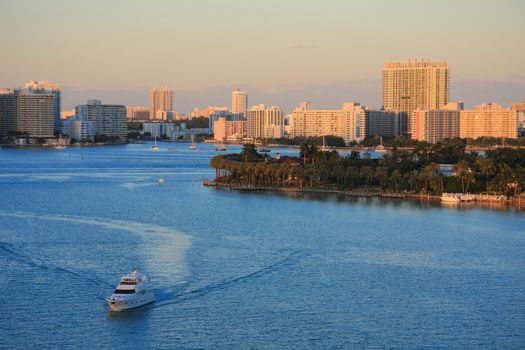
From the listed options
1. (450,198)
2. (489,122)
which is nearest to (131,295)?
(450,198)

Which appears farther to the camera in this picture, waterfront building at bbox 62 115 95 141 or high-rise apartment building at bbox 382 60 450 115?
high-rise apartment building at bbox 382 60 450 115

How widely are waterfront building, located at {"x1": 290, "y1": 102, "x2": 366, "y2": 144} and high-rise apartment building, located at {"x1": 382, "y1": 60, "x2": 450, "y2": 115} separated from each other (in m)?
9.33

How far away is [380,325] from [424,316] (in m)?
0.65

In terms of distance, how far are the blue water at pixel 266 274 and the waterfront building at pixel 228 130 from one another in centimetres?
6006

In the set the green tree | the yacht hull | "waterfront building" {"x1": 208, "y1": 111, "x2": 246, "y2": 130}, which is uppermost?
"waterfront building" {"x1": 208, "y1": 111, "x2": 246, "y2": 130}

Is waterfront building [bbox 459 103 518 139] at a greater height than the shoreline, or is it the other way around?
waterfront building [bbox 459 103 518 139]

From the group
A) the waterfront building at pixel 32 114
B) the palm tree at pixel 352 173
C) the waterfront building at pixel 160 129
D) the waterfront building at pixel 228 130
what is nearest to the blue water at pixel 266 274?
the palm tree at pixel 352 173

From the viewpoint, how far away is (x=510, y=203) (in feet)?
69.3

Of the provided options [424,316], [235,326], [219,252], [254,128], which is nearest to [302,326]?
[235,326]

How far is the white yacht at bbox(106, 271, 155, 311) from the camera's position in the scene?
1030cm

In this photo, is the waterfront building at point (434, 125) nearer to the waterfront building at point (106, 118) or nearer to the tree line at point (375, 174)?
the waterfront building at point (106, 118)

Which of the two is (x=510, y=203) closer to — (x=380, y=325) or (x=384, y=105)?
(x=380, y=325)

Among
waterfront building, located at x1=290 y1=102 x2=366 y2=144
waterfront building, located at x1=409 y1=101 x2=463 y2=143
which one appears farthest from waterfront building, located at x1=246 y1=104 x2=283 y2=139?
waterfront building, located at x1=409 y1=101 x2=463 y2=143

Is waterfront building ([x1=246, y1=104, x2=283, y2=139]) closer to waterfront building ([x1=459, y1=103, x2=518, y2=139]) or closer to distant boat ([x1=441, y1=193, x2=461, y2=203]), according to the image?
waterfront building ([x1=459, y1=103, x2=518, y2=139])
